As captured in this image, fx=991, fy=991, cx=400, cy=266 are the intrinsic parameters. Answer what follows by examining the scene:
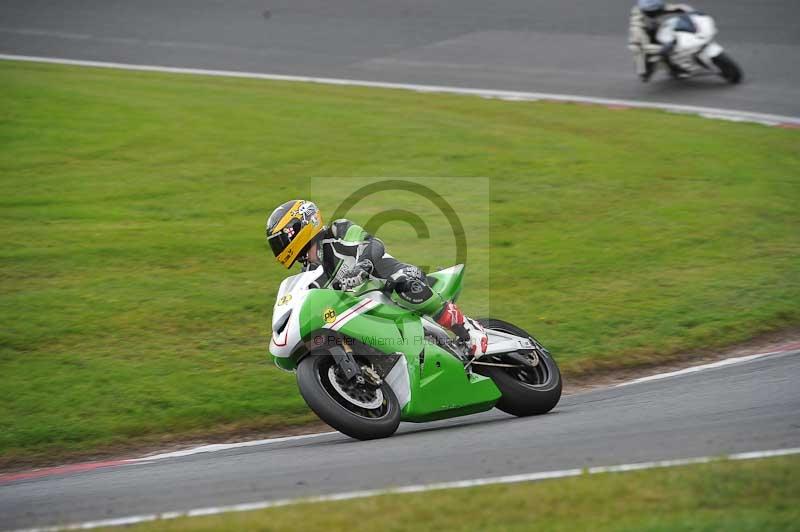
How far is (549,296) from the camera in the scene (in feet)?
38.5

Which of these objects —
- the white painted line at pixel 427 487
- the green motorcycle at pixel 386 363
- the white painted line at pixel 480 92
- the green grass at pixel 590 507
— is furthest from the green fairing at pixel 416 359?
the white painted line at pixel 480 92

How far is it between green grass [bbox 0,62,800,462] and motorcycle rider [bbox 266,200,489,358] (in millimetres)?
2043

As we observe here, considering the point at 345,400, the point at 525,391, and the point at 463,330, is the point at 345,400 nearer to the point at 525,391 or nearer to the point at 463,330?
the point at 463,330

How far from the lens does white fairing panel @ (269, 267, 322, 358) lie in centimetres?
756

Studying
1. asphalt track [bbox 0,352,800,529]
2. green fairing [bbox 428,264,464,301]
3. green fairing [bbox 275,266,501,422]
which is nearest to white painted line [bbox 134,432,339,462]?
asphalt track [bbox 0,352,800,529]

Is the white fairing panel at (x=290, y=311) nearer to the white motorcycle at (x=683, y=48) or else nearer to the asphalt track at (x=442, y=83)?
the asphalt track at (x=442, y=83)

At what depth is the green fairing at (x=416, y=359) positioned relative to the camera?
303 inches

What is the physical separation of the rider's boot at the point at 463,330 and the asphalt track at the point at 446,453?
631mm

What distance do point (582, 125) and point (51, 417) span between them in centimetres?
1157

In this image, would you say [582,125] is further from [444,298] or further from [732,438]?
[732,438]

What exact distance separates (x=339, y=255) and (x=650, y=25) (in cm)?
1334

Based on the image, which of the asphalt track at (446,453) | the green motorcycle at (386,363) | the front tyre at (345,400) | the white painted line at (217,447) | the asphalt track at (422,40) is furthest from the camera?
the asphalt track at (422,40)

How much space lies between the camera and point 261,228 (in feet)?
46.0

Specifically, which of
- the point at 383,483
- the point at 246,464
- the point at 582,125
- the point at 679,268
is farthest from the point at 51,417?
the point at 582,125
